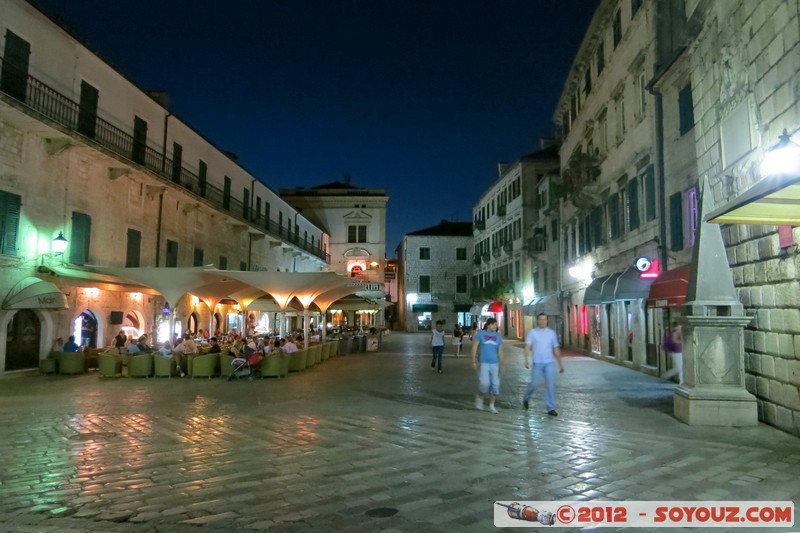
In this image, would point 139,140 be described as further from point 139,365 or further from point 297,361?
point 297,361

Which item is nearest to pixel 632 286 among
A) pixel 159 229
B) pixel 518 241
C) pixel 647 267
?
pixel 647 267

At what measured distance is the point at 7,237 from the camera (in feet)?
49.2

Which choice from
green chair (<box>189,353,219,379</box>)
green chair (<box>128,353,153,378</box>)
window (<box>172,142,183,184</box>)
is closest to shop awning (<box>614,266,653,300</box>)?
green chair (<box>189,353,219,379</box>)

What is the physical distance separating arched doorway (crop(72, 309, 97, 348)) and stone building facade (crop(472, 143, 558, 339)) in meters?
22.6

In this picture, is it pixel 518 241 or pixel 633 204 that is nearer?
pixel 633 204

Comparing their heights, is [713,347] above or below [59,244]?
below

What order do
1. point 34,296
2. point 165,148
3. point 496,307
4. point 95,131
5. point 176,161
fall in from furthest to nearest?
point 496,307 → point 176,161 → point 165,148 → point 95,131 → point 34,296

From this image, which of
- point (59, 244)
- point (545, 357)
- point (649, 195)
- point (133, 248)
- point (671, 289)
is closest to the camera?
point (545, 357)

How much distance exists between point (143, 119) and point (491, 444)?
20.5 meters

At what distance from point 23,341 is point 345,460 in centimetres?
1361

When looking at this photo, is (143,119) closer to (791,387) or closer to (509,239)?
(791,387)

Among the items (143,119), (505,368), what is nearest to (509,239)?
(505,368)

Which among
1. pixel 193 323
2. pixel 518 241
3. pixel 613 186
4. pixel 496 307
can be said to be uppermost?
pixel 518 241

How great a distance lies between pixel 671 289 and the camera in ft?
42.3
